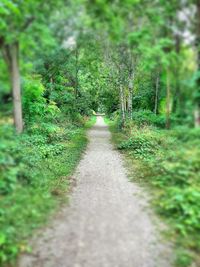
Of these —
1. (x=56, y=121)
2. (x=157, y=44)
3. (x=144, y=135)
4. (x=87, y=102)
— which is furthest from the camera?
(x=87, y=102)

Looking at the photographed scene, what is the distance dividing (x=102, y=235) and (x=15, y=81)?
3355 millimetres

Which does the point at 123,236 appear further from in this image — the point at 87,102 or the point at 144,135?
the point at 87,102

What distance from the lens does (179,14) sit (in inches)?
225

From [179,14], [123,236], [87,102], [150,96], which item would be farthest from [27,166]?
[87,102]

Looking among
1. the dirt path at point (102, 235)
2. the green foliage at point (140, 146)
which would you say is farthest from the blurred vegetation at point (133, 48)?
the green foliage at point (140, 146)

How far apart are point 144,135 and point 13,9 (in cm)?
890

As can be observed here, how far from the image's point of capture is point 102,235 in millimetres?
5242

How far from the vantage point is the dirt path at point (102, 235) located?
4.54 m

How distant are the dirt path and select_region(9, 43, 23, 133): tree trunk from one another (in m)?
2.21

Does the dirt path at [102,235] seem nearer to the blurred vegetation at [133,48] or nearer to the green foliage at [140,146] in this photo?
the blurred vegetation at [133,48]

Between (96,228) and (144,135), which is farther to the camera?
(144,135)

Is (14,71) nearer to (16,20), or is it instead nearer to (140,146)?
(16,20)

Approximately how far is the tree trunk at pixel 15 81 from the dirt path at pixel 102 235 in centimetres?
221

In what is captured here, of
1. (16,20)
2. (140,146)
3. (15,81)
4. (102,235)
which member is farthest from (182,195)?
(140,146)
